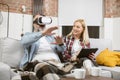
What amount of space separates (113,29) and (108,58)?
2149 mm

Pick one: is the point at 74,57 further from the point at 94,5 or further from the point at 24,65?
the point at 94,5

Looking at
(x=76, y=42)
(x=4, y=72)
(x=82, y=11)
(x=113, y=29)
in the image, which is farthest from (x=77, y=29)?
(x=113, y=29)

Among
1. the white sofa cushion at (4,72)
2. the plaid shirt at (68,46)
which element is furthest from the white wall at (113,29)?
the white sofa cushion at (4,72)

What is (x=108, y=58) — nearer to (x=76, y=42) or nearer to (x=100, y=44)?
(x=100, y=44)

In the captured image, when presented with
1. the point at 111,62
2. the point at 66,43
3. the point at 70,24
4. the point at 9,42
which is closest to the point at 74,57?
the point at 66,43

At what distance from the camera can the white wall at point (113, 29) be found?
492 centimetres

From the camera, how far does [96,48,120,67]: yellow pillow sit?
→ 292 centimetres

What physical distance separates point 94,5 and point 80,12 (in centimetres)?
35

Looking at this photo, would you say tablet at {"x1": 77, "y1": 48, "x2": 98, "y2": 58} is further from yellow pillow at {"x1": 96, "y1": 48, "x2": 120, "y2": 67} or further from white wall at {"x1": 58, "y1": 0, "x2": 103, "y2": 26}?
white wall at {"x1": 58, "y1": 0, "x2": 103, "y2": 26}

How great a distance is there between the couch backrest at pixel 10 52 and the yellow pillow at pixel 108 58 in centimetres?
108

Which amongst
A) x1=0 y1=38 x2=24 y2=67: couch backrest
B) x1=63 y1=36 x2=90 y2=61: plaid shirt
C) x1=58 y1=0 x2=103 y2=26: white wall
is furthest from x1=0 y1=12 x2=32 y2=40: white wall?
x1=0 y1=38 x2=24 y2=67: couch backrest

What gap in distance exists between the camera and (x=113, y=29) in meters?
4.99

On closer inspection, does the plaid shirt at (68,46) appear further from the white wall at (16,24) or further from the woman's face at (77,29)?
the white wall at (16,24)

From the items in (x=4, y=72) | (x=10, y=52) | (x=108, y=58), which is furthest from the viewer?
(x=108, y=58)
